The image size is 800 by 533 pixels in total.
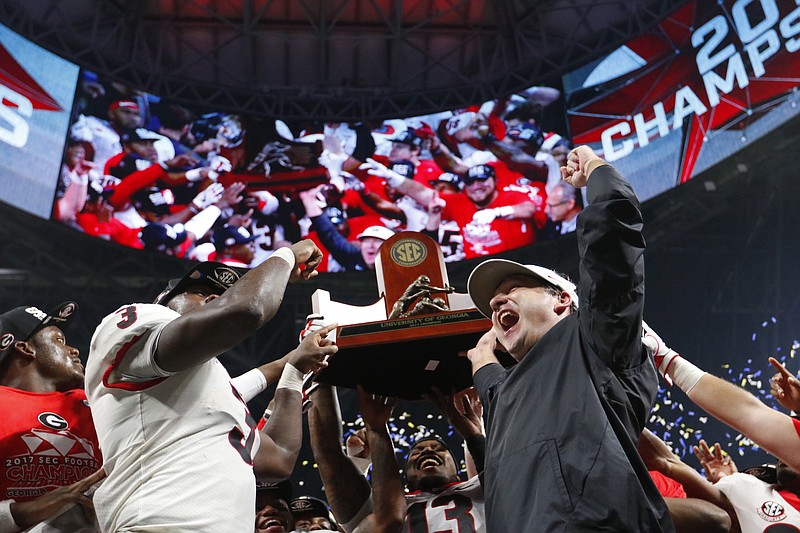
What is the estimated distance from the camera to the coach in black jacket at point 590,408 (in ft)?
5.08

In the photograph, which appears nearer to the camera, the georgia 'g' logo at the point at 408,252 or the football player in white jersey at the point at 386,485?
the football player in white jersey at the point at 386,485

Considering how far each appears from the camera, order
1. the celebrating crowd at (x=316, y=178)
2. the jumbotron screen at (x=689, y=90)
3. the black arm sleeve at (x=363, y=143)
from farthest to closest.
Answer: the black arm sleeve at (x=363, y=143) → the celebrating crowd at (x=316, y=178) → the jumbotron screen at (x=689, y=90)

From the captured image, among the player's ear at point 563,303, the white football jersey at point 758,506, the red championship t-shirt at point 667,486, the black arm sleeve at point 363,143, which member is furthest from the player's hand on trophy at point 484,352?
the black arm sleeve at point 363,143

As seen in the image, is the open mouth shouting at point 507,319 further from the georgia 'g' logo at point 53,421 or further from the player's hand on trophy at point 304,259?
the georgia 'g' logo at point 53,421

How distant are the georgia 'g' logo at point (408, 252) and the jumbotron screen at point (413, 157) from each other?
6.96 metres

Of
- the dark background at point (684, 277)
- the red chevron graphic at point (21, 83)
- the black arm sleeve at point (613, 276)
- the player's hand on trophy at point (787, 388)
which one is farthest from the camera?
the dark background at point (684, 277)

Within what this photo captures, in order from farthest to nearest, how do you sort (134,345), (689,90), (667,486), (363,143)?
(363,143) → (689,90) → (667,486) → (134,345)

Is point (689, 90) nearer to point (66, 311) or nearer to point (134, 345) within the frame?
point (66, 311)

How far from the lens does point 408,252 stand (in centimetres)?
293

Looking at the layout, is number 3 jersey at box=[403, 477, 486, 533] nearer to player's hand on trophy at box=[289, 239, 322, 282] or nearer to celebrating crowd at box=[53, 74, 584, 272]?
player's hand on trophy at box=[289, 239, 322, 282]

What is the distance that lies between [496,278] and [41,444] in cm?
145

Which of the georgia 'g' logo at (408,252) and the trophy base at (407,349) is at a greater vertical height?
the georgia 'g' logo at (408,252)

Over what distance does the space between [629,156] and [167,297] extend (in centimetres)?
817

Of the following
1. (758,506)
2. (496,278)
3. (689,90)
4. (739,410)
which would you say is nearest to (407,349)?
(496,278)
